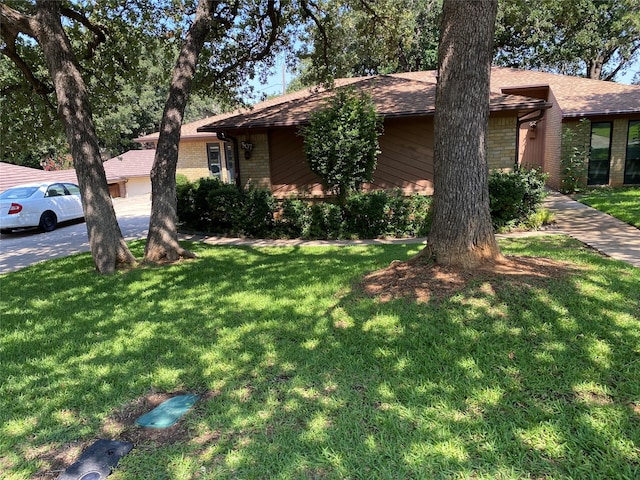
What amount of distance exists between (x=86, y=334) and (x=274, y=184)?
27.6 ft

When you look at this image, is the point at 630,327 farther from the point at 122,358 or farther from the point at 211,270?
the point at 211,270

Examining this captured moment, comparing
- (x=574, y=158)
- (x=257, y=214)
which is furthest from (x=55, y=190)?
(x=574, y=158)

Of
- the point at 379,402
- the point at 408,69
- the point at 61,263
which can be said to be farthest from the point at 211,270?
the point at 408,69

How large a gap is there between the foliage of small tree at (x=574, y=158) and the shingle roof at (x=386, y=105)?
16.8ft

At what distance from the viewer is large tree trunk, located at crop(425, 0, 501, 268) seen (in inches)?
183

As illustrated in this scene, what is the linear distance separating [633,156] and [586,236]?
9637 millimetres

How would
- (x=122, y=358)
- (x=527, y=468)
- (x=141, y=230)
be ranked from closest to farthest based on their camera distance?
(x=527, y=468) < (x=122, y=358) < (x=141, y=230)

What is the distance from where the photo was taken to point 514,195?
9531 millimetres

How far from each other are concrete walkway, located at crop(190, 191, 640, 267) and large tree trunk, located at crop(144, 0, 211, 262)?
2161 millimetres

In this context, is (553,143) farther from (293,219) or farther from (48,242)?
(48,242)

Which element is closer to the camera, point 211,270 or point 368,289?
point 368,289

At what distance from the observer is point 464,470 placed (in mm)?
2359

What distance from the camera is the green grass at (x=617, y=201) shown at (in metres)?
10.0

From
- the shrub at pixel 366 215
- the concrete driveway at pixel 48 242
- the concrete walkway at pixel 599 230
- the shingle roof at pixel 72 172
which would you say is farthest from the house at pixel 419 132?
the shingle roof at pixel 72 172
